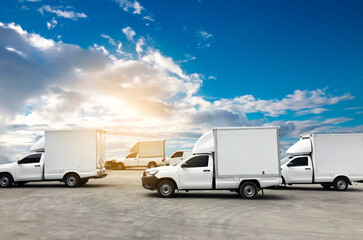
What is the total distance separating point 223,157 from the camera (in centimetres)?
1257

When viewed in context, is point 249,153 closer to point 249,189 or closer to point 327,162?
point 249,189

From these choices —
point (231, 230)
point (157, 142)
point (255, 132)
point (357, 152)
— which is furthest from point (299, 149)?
point (157, 142)

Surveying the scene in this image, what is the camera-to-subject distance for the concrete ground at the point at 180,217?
6988mm

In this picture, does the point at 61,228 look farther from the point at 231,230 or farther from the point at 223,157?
the point at 223,157

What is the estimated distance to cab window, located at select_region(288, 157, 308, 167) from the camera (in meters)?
15.9

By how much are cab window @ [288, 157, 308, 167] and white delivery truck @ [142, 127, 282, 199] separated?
3.90m

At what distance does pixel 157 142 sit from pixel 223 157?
18889mm

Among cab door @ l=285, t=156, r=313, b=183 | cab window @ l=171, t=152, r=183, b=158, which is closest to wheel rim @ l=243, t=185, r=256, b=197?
cab door @ l=285, t=156, r=313, b=183

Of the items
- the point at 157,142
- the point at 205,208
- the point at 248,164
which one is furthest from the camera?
the point at 157,142

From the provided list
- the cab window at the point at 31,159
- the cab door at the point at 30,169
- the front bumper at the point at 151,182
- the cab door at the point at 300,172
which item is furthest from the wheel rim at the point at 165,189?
the cab window at the point at 31,159

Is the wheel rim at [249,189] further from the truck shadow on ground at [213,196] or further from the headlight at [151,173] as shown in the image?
the headlight at [151,173]

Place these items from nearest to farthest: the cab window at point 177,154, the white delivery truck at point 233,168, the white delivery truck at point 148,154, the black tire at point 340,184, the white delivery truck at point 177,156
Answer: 1. the white delivery truck at point 233,168
2. the black tire at point 340,184
3. the white delivery truck at point 177,156
4. the cab window at point 177,154
5. the white delivery truck at point 148,154

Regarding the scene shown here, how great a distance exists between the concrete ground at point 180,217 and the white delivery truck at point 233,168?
55 centimetres

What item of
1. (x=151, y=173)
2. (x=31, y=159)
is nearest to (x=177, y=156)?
(x=31, y=159)
